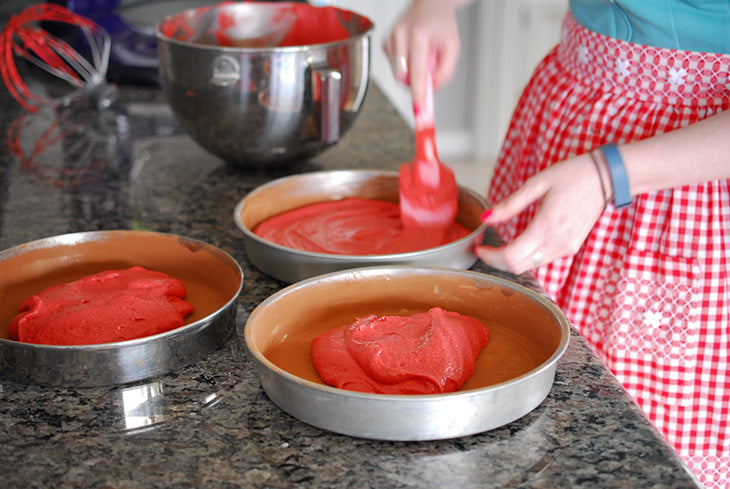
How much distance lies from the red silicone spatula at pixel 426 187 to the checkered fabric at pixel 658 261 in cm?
21

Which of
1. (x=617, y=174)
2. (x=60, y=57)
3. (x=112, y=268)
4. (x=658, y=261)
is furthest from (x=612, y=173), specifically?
(x=60, y=57)

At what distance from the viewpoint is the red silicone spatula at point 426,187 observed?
43.8 inches

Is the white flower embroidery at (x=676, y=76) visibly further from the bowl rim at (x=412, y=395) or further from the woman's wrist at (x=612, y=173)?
the bowl rim at (x=412, y=395)

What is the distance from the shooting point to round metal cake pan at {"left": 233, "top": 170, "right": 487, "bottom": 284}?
0.96 meters

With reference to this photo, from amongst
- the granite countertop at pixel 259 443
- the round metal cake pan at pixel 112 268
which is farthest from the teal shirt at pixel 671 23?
the round metal cake pan at pixel 112 268

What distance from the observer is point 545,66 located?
1.30 metres

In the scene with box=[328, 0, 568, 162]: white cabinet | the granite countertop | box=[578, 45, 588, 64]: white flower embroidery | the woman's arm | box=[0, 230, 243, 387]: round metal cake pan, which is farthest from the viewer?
box=[328, 0, 568, 162]: white cabinet

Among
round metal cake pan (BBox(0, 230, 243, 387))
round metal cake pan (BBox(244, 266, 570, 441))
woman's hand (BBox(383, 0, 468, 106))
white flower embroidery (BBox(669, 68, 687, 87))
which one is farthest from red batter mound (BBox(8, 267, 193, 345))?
white flower embroidery (BBox(669, 68, 687, 87))

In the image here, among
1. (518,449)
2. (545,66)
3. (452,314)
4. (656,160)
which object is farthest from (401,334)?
(545,66)

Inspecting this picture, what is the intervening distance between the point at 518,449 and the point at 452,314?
205mm

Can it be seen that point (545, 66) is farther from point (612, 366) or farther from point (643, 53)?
point (612, 366)

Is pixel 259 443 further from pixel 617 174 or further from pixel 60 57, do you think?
pixel 60 57

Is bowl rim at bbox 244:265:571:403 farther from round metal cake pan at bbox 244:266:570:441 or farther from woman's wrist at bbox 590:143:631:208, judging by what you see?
woman's wrist at bbox 590:143:631:208

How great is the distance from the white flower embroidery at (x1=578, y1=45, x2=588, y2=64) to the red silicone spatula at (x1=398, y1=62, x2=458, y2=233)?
246 mm
